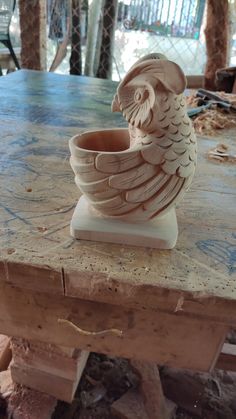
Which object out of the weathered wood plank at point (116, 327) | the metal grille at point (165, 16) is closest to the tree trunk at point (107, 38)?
the metal grille at point (165, 16)

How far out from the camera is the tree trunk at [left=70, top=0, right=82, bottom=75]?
2408 millimetres

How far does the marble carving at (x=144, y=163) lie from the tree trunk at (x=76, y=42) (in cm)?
211

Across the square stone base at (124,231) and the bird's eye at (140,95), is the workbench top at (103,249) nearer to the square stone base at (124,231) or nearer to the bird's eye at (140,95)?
the square stone base at (124,231)

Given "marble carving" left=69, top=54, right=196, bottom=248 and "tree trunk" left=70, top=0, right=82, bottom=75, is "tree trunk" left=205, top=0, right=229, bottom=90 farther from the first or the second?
"marble carving" left=69, top=54, right=196, bottom=248

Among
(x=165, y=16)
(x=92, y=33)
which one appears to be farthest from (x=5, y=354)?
(x=165, y=16)

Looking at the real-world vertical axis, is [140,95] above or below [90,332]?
above

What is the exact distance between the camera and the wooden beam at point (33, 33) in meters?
2.24

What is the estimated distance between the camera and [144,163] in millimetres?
542

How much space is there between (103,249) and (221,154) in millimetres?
608

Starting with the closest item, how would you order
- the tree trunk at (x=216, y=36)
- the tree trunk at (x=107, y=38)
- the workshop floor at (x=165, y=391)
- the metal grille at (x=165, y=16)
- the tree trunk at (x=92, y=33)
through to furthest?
1. the workshop floor at (x=165, y=391)
2. the tree trunk at (x=216, y=36)
3. the tree trunk at (x=107, y=38)
4. the tree trunk at (x=92, y=33)
5. the metal grille at (x=165, y=16)

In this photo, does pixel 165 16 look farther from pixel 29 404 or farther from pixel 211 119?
pixel 29 404

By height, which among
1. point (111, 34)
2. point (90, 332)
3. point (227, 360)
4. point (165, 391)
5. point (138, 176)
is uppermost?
point (138, 176)

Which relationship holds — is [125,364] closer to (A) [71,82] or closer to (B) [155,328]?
(B) [155,328]

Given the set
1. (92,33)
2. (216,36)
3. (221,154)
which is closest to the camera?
(221,154)
